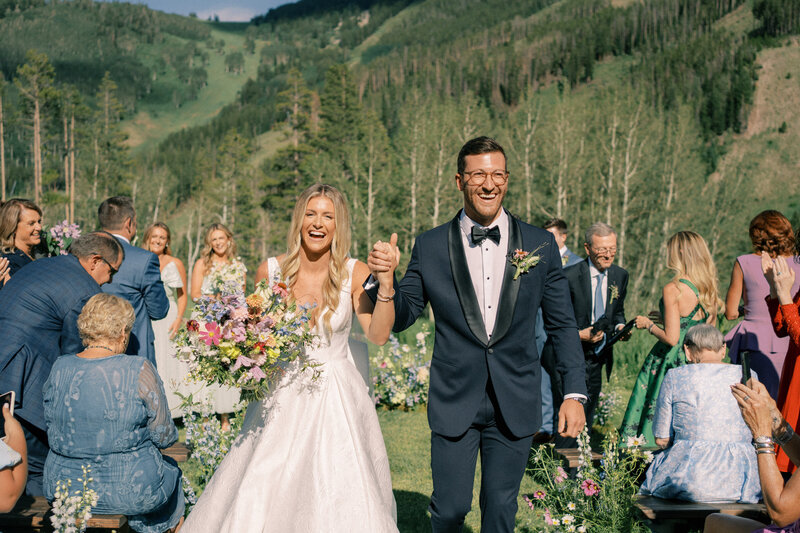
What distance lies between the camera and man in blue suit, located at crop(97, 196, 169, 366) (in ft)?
19.4

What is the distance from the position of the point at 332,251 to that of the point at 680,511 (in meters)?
2.74

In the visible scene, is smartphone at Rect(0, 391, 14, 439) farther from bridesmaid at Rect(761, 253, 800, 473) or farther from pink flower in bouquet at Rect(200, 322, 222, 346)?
bridesmaid at Rect(761, 253, 800, 473)

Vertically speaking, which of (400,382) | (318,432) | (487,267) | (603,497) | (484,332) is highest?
(487,267)

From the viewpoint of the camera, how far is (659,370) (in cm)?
597

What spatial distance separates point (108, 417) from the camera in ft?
12.7

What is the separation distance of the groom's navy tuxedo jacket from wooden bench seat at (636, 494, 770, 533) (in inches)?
51.1

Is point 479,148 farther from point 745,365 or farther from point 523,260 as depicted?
point 745,365

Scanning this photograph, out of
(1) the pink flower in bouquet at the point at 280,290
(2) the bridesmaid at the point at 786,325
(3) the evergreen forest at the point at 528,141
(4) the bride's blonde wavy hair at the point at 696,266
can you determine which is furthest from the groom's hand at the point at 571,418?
(3) the evergreen forest at the point at 528,141

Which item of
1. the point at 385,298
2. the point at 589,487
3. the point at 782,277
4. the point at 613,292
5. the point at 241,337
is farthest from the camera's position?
the point at 613,292

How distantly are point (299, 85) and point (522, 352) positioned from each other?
63112 millimetres

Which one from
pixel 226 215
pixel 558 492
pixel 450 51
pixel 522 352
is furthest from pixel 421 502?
pixel 450 51

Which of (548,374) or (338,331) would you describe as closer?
(338,331)

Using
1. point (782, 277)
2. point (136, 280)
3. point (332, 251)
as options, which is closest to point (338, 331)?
point (332, 251)

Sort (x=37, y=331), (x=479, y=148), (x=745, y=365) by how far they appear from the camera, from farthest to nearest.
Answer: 1. (x=37, y=331)
2. (x=479, y=148)
3. (x=745, y=365)
